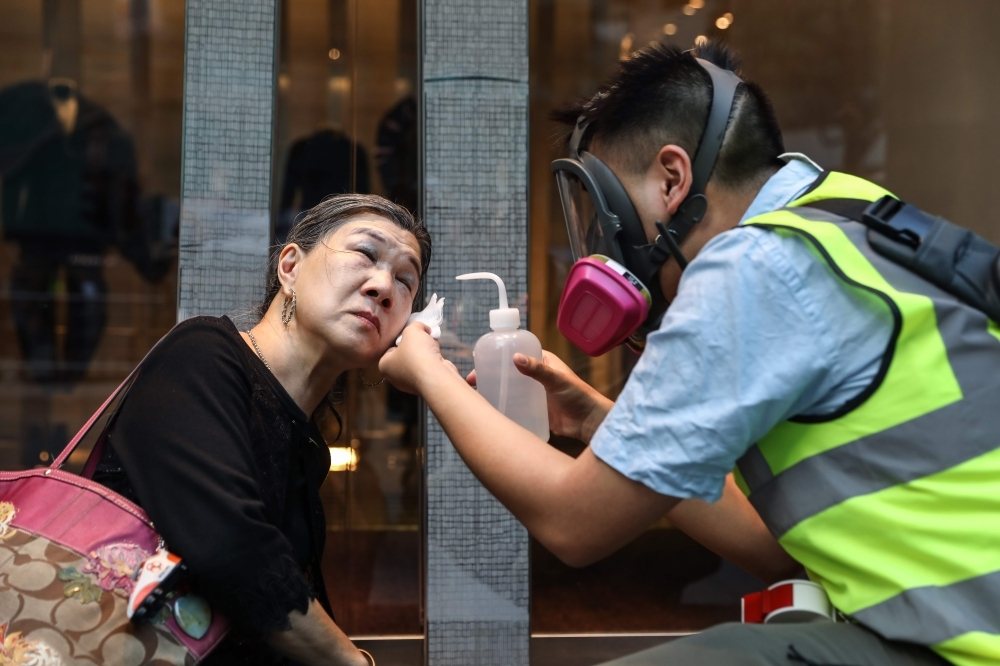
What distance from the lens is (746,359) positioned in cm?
125

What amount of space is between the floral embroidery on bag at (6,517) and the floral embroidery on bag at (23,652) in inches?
6.5

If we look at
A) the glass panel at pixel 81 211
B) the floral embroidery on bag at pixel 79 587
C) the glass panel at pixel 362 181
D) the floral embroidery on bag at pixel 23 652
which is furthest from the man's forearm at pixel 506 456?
the glass panel at pixel 81 211

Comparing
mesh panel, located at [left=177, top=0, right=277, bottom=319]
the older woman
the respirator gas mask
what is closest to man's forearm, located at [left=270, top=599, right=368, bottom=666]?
the older woman

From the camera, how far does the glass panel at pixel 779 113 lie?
4098 millimetres

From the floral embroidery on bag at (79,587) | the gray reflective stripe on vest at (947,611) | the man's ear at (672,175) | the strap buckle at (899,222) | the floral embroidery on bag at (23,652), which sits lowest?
the floral embroidery on bag at (23,652)

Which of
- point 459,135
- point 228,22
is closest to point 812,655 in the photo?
point 459,135

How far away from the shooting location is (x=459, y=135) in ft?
11.0

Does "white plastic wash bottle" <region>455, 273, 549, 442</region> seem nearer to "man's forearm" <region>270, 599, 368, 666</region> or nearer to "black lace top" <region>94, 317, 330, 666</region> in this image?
"black lace top" <region>94, 317, 330, 666</region>

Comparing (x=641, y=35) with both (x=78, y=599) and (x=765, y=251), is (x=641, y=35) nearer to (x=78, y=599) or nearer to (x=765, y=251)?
(x=765, y=251)

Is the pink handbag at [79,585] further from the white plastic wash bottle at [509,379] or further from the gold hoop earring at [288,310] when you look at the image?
the white plastic wash bottle at [509,379]

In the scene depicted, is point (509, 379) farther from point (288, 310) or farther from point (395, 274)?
point (288, 310)

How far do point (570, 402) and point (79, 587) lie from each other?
1.05m

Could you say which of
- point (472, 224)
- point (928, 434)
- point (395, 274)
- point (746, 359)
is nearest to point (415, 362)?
point (395, 274)

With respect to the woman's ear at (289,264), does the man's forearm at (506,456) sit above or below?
below
